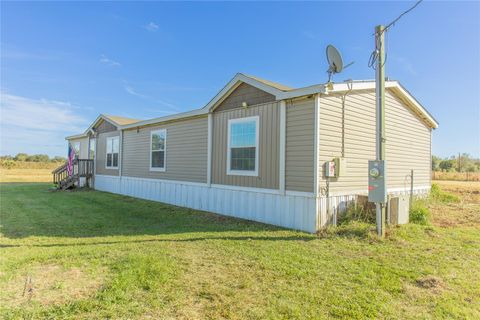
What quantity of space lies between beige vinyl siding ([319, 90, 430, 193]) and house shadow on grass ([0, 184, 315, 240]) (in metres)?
2.08

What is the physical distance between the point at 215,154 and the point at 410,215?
5340mm

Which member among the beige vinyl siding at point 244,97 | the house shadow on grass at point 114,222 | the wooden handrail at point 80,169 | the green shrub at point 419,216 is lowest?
the house shadow on grass at point 114,222

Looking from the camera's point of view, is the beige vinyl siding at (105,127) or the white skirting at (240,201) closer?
the white skirting at (240,201)

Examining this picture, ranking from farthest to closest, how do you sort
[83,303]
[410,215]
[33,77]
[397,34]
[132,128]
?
[33,77] → [132,128] → [410,215] → [397,34] → [83,303]

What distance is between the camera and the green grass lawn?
8.68 ft

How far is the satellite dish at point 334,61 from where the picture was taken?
593 cm

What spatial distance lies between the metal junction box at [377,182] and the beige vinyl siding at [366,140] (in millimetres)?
986

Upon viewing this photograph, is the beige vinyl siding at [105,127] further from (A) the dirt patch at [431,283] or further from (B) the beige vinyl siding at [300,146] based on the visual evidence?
(A) the dirt patch at [431,283]

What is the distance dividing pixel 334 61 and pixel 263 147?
2.54m

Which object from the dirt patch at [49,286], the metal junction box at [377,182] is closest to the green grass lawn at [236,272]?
the dirt patch at [49,286]

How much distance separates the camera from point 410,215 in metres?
6.43

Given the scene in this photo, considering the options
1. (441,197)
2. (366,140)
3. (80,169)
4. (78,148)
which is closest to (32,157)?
(78,148)

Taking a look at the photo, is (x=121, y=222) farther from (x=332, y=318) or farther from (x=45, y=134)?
(x=45, y=134)

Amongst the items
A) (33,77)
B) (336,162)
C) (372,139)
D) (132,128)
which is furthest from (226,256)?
(33,77)
